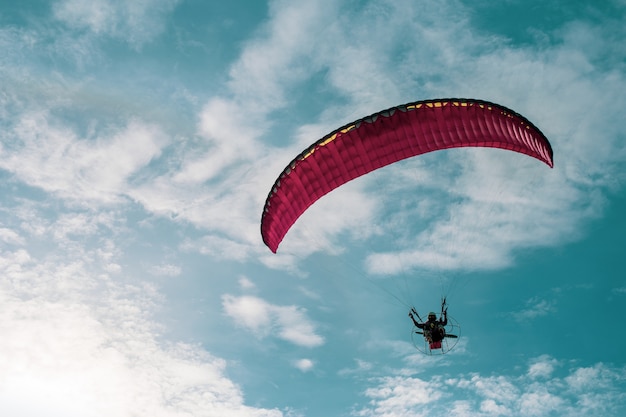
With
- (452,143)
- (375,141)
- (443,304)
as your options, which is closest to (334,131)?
(375,141)

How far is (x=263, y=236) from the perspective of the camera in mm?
23547

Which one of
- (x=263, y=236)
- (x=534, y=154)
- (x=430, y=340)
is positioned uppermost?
(x=534, y=154)

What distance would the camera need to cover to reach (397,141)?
2156 cm

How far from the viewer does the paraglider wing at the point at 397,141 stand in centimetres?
2075

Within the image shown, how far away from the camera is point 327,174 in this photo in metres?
22.2

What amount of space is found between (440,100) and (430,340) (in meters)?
9.00

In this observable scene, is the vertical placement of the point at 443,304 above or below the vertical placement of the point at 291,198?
below

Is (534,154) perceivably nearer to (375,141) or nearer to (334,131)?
(375,141)

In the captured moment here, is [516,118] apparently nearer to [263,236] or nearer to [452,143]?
[452,143]

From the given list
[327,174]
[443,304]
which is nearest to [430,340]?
[443,304]

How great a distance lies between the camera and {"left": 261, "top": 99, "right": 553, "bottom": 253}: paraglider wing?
20.8m

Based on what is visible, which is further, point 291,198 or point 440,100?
point 291,198

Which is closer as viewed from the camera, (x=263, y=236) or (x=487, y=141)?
(x=487, y=141)

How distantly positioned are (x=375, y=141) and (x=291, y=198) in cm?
387
